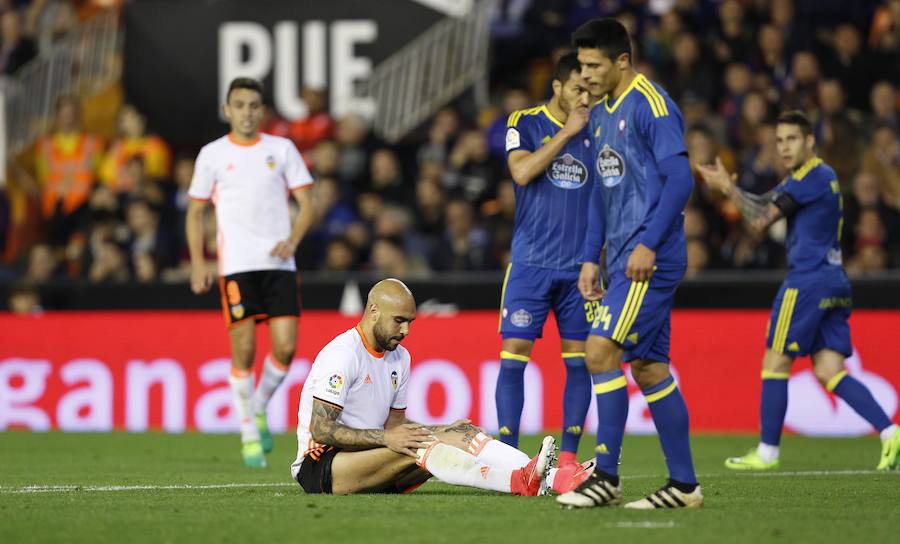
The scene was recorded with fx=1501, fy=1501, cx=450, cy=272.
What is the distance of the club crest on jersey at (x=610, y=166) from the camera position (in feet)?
24.2

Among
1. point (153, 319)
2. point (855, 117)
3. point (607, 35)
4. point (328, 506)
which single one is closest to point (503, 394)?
point (328, 506)

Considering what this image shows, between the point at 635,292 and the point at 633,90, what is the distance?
1007 mm

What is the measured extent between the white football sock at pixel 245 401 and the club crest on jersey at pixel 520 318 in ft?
8.03

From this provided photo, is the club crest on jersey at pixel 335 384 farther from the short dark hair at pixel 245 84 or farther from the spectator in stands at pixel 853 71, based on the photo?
the spectator in stands at pixel 853 71

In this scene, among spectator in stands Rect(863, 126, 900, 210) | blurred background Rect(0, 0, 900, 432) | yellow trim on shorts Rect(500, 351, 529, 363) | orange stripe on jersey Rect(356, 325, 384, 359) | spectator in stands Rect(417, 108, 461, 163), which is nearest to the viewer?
orange stripe on jersey Rect(356, 325, 384, 359)

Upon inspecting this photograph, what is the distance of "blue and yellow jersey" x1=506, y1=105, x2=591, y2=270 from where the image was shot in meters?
9.16

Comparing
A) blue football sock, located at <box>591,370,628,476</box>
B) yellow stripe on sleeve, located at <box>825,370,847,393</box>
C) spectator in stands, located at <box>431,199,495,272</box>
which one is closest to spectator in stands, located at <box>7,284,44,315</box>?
spectator in stands, located at <box>431,199,495,272</box>

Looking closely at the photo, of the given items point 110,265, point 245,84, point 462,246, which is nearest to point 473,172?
point 462,246

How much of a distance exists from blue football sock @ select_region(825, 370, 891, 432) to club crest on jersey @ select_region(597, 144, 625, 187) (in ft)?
12.8

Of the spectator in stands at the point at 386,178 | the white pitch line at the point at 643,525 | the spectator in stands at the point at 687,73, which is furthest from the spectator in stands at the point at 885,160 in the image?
the white pitch line at the point at 643,525

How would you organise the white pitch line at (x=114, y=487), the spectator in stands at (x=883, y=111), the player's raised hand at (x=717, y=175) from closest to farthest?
the white pitch line at (x=114, y=487) < the player's raised hand at (x=717, y=175) < the spectator in stands at (x=883, y=111)

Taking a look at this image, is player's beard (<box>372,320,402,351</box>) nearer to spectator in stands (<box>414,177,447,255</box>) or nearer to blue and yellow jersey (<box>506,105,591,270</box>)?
blue and yellow jersey (<box>506,105,591,270</box>)

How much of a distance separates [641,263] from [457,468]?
1464 mm

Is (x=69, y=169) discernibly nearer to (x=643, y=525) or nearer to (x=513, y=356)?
(x=513, y=356)
